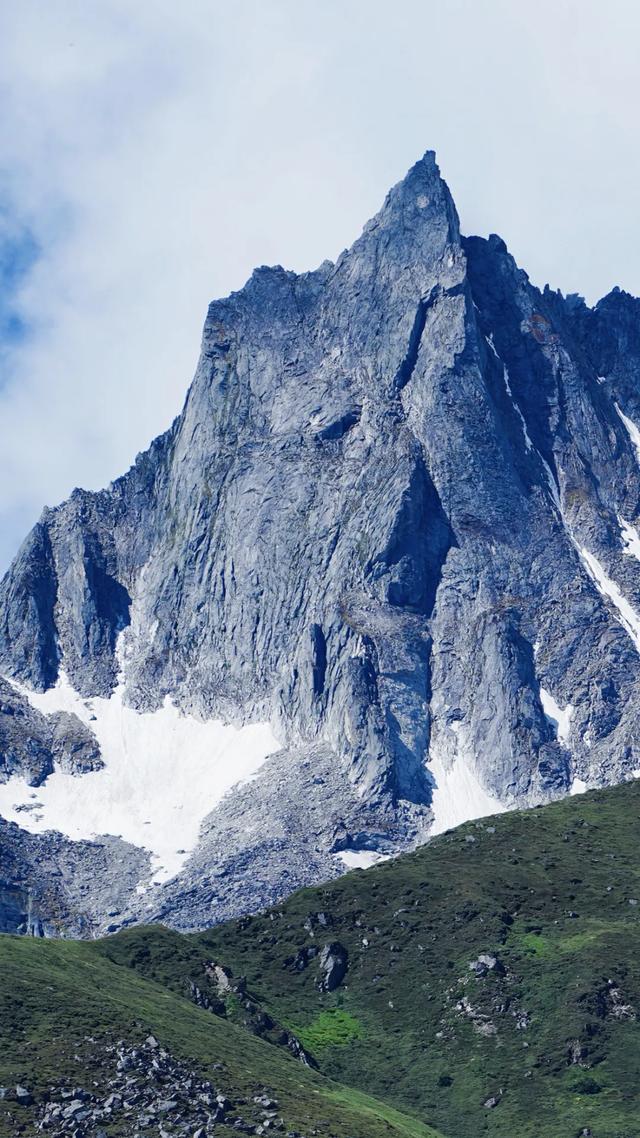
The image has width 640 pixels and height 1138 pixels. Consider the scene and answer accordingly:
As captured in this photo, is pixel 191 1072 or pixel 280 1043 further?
pixel 280 1043

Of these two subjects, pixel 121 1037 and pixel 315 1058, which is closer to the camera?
pixel 121 1037

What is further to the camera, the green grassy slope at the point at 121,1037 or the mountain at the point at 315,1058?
the green grassy slope at the point at 121,1037

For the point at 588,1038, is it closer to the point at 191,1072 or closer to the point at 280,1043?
the point at 280,1043

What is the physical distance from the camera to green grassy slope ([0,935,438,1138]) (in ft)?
503

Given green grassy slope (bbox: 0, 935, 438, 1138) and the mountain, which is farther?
green grassy slope (bbox: 0, 935, 438, 1138)

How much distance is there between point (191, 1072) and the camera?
15850 centimetres

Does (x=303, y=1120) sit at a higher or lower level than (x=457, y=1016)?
lower

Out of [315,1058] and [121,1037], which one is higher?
[315,1058]

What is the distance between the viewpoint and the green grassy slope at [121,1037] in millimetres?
153375

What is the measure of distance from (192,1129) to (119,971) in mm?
50807

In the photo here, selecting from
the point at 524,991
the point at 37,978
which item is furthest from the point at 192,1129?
the point at 524,991

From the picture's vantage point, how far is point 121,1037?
531ft

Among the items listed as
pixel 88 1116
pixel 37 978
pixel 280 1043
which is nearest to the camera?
pixel 88 1116

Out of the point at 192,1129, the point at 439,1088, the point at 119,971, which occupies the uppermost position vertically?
the point at 119,971
